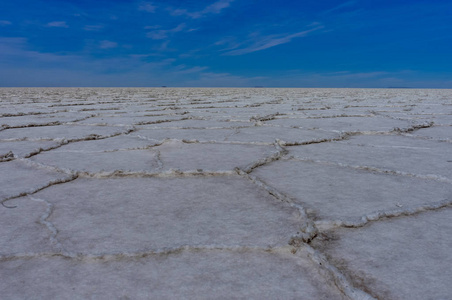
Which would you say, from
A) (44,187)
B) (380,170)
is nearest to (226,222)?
(44,187)

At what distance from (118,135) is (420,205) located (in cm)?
182

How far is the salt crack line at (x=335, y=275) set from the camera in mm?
627

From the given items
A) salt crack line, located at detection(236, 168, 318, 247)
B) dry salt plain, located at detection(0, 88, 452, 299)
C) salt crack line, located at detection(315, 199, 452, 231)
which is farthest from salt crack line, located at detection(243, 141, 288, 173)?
salt crack line, located at detection(315, 199, 452, 231)

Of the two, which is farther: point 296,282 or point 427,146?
point 427,146

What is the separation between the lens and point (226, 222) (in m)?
0.94

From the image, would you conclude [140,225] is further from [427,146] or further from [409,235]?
[427,146]

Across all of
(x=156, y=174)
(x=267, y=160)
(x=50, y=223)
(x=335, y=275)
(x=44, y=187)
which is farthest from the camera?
(x=267, y=160)

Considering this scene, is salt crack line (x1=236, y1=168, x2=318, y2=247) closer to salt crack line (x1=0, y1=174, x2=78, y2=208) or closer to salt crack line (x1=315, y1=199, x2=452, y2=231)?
salt crack line (x1=315, y1=199, x2=452, y2=231)

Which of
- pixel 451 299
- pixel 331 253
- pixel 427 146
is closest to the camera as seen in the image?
pixel 451 299

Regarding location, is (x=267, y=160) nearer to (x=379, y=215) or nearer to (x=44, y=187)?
(x=379, y=215)

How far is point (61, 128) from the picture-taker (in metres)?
2.70

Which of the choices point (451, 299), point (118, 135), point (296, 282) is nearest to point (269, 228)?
point (296, 282)

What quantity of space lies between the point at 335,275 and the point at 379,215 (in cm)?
35

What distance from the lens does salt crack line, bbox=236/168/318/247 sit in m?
0.82
